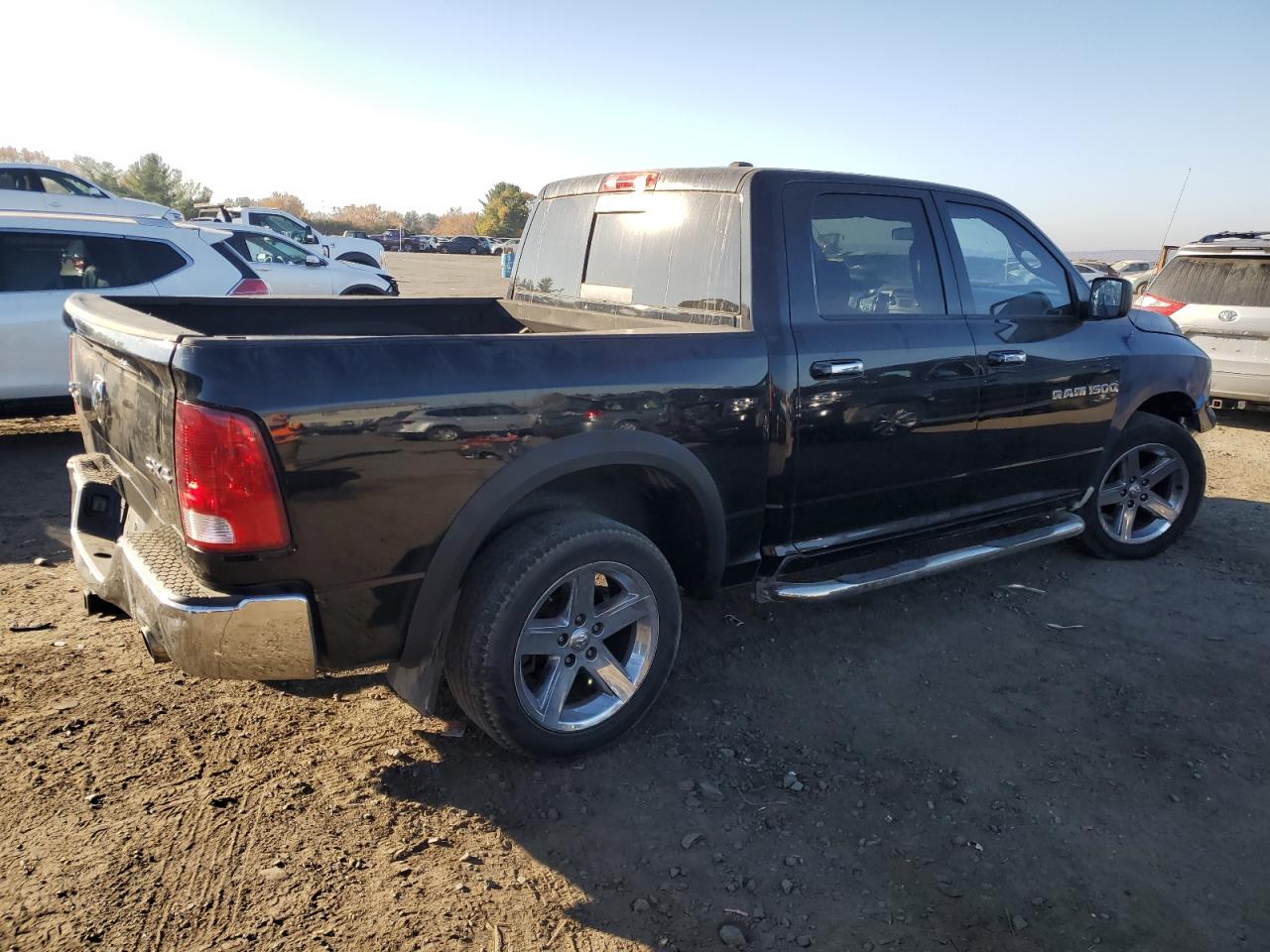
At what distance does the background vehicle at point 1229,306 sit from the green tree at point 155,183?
49.4 meters

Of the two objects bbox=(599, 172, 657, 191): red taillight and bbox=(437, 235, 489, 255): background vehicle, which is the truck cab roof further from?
bbox=(437, 235, 489, 255): background vehicle

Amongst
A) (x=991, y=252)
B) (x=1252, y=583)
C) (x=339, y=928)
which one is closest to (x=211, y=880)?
(x=339, y=928)

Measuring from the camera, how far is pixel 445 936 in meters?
2.24

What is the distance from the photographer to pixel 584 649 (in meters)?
2.94

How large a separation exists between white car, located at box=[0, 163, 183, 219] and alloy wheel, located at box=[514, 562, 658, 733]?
1251 cm

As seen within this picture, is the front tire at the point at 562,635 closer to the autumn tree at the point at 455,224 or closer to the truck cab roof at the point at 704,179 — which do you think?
the truck cab roof at the point at 704,179

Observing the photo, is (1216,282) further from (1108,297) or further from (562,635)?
(562,635)

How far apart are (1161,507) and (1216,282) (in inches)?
166

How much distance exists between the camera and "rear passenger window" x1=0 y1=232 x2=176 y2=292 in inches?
248

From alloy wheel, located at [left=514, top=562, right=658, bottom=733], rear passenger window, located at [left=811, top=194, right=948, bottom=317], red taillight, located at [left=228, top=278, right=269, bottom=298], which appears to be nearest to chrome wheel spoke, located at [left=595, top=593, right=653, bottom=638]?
alloy wheel, located at [left=514, top=562, right=658, bottom=733]

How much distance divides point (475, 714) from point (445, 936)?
0.67 m

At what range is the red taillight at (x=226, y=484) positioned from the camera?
7.14 ft

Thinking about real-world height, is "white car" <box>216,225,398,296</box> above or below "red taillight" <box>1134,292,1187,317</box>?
below

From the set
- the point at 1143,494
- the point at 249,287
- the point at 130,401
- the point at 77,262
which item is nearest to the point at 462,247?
the point at 249,287
